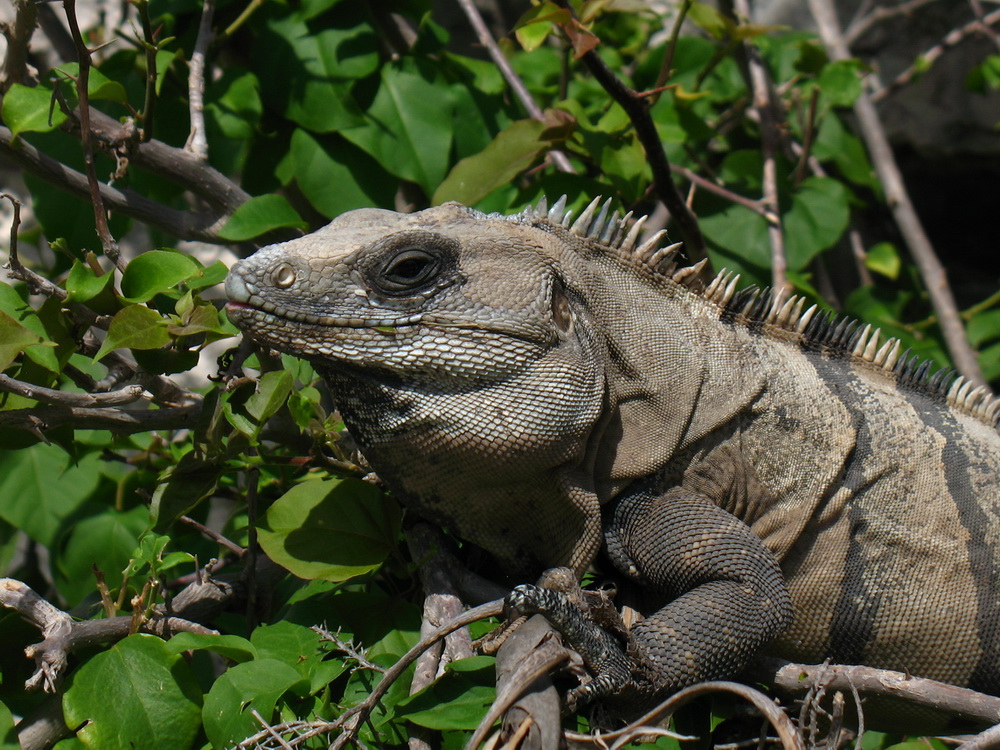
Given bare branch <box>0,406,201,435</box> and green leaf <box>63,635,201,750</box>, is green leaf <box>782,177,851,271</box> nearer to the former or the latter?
bare branch <box>0,406,201,435</box>

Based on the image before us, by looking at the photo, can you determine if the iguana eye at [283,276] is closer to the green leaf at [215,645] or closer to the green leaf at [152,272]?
the green leaf at [152,272]

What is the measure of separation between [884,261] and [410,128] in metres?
2.98

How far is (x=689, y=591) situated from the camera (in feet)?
7.50

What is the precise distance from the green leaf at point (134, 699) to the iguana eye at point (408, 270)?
3.11 feet

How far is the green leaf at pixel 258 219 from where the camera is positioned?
2.62 m

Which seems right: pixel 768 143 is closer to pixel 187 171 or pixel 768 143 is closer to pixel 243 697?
pixel 187 171

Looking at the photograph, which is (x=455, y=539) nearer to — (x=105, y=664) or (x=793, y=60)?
(x=105, y=664)

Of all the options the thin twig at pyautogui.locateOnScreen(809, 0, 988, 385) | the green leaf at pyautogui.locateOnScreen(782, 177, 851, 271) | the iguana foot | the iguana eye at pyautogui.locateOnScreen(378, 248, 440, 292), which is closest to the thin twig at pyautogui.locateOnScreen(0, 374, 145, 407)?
the iguana eye at pyautogui.locateOnScreen(378, 248, 440, 292)

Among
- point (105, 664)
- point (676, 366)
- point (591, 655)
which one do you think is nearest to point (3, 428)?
point (105, 664)

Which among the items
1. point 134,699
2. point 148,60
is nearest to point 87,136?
point 148,60

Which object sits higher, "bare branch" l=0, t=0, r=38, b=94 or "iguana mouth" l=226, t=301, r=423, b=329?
"bare branch" l=0, t=0, r=38, b=94

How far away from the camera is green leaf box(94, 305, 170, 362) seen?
205cm

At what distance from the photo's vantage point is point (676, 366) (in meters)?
2.48

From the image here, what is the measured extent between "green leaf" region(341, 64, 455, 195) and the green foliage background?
0.01 m
